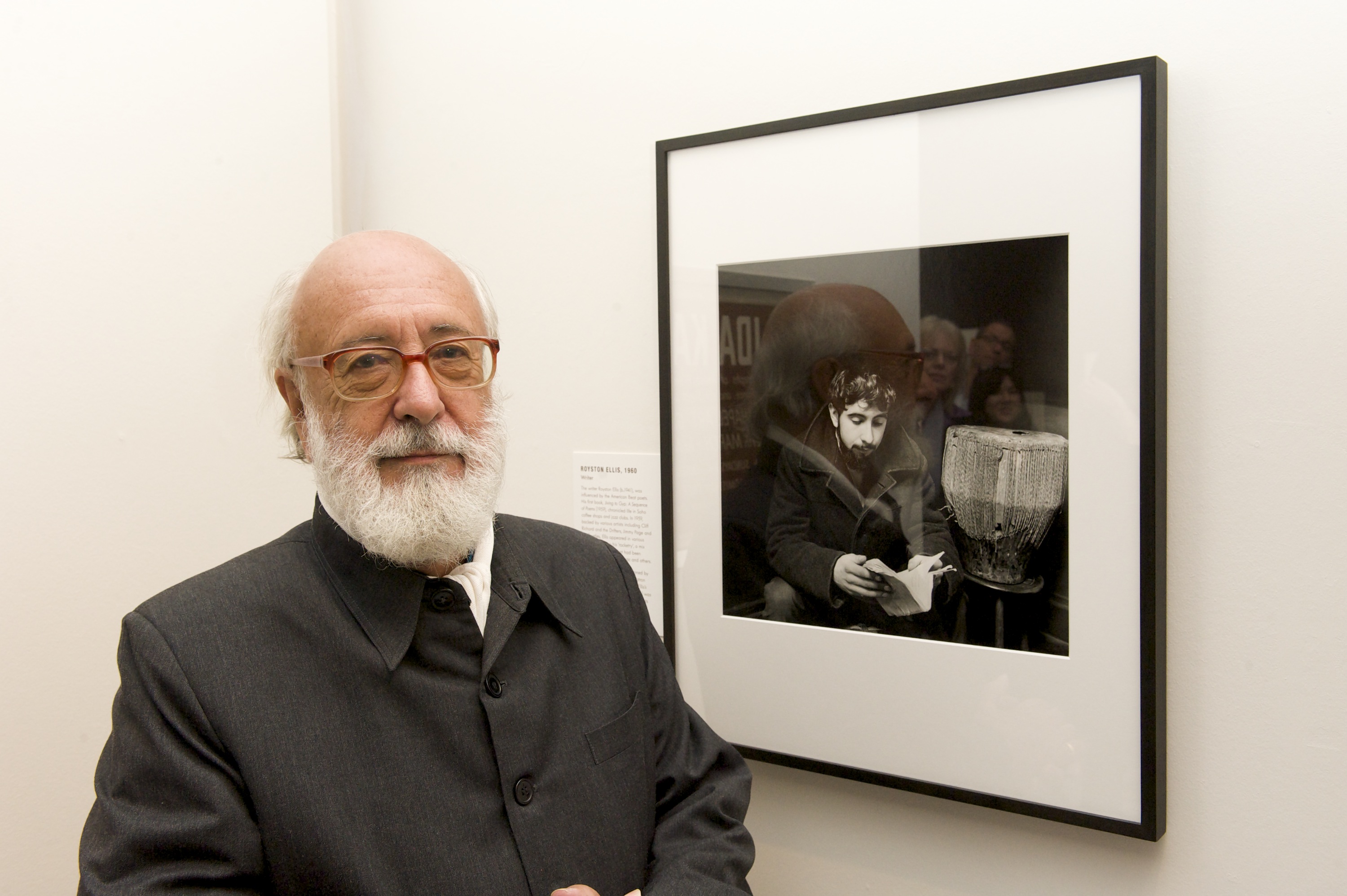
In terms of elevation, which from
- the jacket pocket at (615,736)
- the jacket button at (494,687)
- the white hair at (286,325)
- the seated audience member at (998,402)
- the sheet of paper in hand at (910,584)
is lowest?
the jacket pocket at (615,736)

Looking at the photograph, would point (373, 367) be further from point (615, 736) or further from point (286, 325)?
point (615, 736)

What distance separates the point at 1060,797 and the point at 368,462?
93 cm

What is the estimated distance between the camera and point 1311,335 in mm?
1027

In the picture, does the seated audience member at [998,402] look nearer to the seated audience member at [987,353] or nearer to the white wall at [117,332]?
the seated audience member at [987,353]

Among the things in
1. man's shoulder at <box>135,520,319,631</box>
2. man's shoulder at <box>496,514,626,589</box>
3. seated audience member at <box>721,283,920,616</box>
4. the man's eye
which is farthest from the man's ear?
man's shoulder at <box>135,520,319,631</box>

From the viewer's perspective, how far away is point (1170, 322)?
1.10 metres

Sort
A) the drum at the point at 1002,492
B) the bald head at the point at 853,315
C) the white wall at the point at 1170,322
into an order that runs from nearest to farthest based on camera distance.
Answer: the white wall at the point at 1170,322, the drum at the point at 1002,492, the bald head at the point at 853,315

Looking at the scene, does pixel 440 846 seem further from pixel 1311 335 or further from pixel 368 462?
pixel 1311 335

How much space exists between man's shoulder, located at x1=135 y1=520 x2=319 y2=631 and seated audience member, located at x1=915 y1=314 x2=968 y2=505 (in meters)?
0.77

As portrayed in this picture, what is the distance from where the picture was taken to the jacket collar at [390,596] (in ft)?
3.40

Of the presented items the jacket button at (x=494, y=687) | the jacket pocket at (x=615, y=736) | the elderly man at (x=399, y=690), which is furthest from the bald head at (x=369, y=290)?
the jacket pocket at (x=615, y=736)

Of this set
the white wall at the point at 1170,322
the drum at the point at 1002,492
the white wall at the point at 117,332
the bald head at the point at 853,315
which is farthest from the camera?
the white wall at the point at 117,332

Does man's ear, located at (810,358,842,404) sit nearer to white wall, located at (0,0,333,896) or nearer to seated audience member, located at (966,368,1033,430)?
seated audience member, located at (966,368,1033,430)

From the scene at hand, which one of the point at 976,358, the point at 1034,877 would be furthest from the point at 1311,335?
the point at 1034,877
